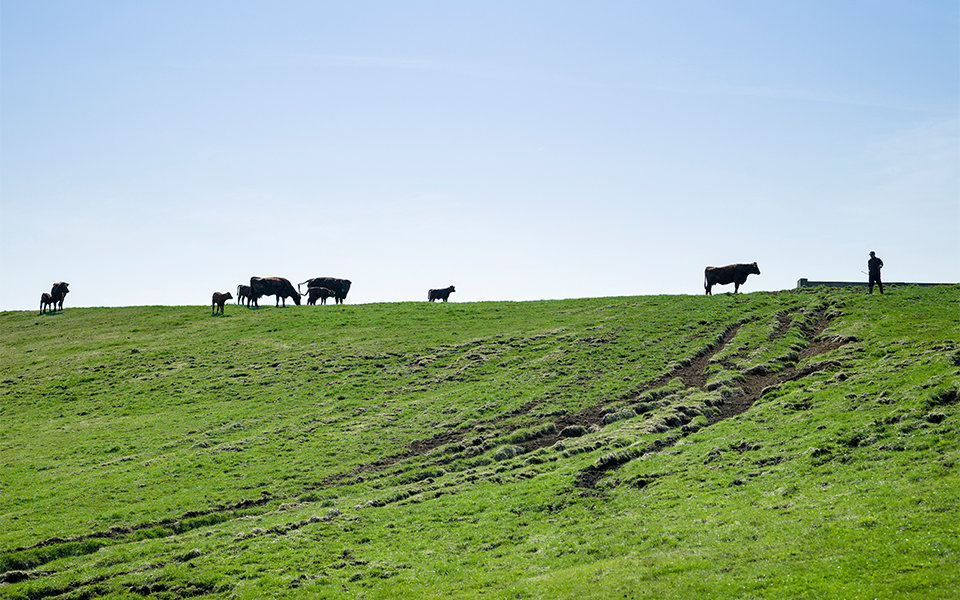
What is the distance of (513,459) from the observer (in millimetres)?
31047

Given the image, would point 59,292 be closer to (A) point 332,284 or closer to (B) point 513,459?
(A) point 332,284

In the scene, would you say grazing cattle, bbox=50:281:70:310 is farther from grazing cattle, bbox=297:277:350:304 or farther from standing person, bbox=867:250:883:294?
standing person, bbox=867:250:883:294

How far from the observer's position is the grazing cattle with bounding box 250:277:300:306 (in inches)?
2931

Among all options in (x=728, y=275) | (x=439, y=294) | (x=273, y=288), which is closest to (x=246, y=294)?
(x=273, y=288)

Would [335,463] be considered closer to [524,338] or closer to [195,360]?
[524,338]

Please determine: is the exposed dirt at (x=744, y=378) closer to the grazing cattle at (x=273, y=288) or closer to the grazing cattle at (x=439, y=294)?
the grazing cattle at (x=439, y=294)

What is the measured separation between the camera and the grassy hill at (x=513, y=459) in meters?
18.0

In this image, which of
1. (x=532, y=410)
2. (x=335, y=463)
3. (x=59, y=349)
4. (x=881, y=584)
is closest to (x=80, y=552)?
(x=335, y=463)

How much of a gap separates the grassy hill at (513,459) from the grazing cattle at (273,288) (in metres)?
14.9

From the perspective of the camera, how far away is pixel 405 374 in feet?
156

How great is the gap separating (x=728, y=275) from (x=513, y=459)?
41.4m

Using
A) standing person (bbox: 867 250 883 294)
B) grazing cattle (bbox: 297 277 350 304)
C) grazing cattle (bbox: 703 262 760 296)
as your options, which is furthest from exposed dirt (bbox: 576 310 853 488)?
grazing cattle (bbox: 297 277 350 304)

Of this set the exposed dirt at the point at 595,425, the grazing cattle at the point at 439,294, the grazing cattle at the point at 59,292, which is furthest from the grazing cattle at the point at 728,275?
the grazing cattle at the point at 59,292

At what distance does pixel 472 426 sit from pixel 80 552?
1718 centimetres
